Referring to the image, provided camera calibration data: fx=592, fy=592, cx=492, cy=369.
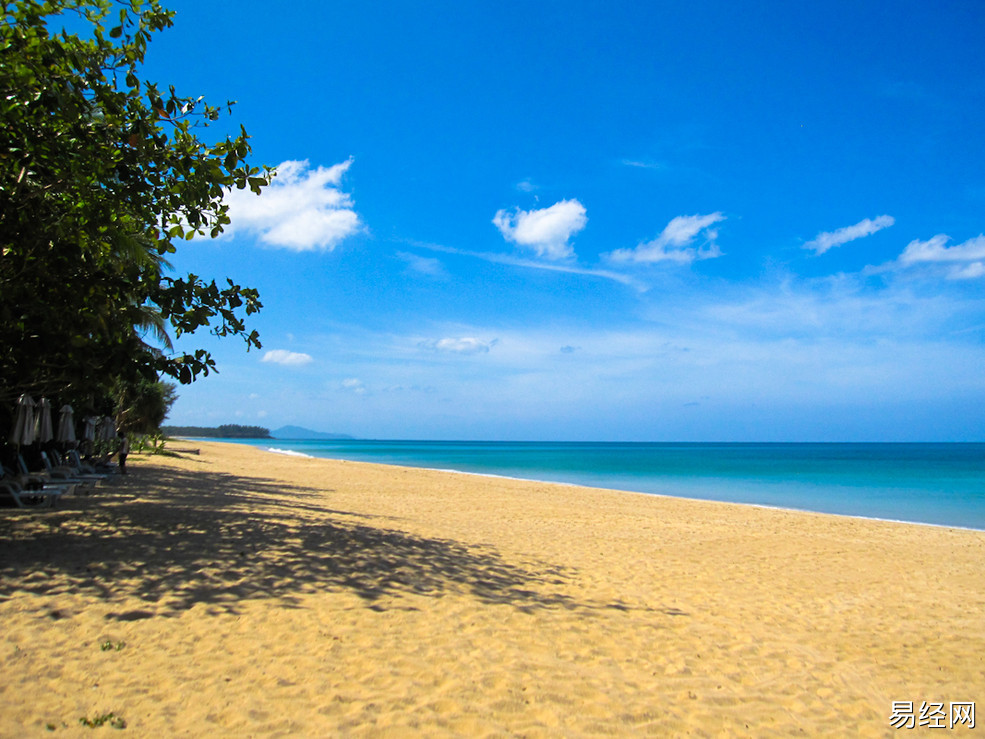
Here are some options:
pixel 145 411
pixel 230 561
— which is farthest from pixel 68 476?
pixel 145 411

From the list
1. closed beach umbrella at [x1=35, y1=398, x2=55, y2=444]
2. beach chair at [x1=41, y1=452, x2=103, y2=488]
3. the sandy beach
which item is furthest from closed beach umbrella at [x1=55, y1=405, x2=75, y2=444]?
the sandy beach

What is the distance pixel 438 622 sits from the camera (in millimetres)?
5406

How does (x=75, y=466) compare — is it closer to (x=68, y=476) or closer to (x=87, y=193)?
(x=68, y=476)

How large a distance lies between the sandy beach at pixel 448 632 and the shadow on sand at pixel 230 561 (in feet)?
0.13

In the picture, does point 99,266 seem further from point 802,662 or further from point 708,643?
point 802,662

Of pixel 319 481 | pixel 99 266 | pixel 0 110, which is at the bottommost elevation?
pixel 319 481

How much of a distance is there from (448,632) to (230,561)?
3.21 metres

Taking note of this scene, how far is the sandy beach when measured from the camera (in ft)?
12.4

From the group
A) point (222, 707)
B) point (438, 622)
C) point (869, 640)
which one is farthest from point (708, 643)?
point (222, 707)

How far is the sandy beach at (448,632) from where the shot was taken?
3775 mm

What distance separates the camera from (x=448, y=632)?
204 inches

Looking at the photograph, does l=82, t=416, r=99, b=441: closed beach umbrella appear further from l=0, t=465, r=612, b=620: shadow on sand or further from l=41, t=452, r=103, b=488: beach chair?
l=0, t=465, r=612, b=620: shadow on sand

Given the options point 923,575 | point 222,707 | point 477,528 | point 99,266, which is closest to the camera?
point 222,707

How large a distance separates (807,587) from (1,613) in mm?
8952
